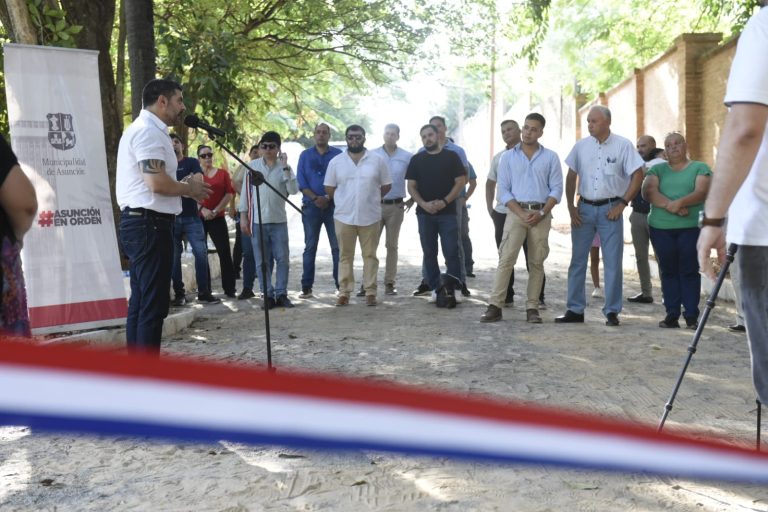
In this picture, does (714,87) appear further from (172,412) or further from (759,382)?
(172,412)

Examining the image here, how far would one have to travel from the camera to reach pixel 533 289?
890 cm

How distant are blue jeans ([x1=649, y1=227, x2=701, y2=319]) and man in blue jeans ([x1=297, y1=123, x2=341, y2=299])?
4.32 meters

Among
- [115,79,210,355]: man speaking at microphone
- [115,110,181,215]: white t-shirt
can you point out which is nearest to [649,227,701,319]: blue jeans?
[115,79,210,355]: man speaking at microphone

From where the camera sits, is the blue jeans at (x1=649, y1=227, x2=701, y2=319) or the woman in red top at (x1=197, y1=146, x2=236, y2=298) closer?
the blue jeans at (x1=649, y1=227, x2=701, y2=319)

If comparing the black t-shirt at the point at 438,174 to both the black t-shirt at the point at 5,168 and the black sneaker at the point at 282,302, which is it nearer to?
the black sneaker at the point at 282,302

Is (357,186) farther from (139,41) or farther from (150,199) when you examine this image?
(150,199)

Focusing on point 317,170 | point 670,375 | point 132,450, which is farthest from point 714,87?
point 132,450

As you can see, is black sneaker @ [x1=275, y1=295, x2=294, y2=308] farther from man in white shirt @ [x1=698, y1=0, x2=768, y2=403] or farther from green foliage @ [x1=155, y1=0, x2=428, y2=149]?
man in white shirt @ [x1=698, y1=0, x2=768, y2=403]

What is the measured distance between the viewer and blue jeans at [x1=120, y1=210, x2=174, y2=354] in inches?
224

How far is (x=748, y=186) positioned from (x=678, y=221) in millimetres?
5676

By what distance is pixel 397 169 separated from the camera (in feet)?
38.4

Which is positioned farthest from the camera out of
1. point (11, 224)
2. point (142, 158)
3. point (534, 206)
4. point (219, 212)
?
point (219, 212)

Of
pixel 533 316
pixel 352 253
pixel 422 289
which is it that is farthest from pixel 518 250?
pixel 422 289

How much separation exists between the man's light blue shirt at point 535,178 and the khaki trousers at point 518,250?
0.20 m
